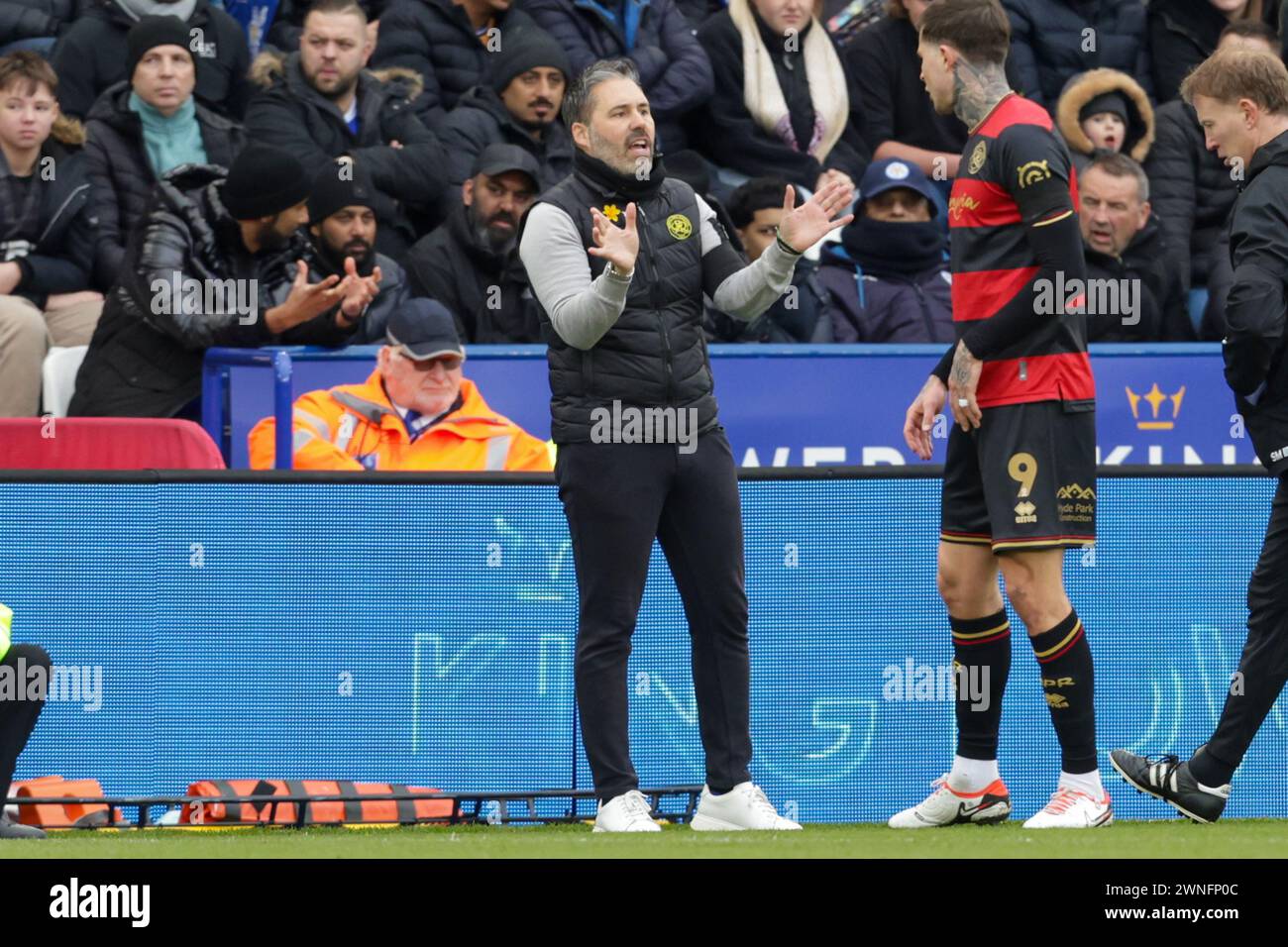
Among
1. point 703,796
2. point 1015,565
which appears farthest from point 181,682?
point 1015,565

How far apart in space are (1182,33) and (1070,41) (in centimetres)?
64

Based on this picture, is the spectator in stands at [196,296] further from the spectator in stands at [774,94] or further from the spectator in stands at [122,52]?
the spectator in stands at [774,94]

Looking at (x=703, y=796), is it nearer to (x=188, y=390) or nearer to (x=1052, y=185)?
(x=1052, y=185)

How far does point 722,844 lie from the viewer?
6.32 metres

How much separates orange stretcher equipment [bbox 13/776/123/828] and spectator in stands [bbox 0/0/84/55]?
4.94m

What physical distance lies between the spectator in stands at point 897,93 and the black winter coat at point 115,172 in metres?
3.55

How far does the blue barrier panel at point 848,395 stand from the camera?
33.7 feet

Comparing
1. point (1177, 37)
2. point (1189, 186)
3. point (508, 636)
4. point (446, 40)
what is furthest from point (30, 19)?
point (1177, 37)

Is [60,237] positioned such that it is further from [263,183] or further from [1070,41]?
[1070,41]

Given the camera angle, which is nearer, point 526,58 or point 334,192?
point 334,192

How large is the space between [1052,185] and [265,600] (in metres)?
3.19

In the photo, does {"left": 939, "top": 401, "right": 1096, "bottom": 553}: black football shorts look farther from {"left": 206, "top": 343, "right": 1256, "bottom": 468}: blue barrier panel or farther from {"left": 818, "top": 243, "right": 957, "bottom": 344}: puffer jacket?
{"left": 818, "top": 243, "right": 957, "bottom": 344}: puffer jacket

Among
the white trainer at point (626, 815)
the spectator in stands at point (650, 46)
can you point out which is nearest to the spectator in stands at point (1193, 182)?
the spectator in stands at point (650, 46)

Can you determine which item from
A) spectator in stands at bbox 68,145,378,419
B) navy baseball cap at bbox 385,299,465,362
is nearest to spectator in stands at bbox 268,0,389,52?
spectator in stands at bbox 68,145,378,419
